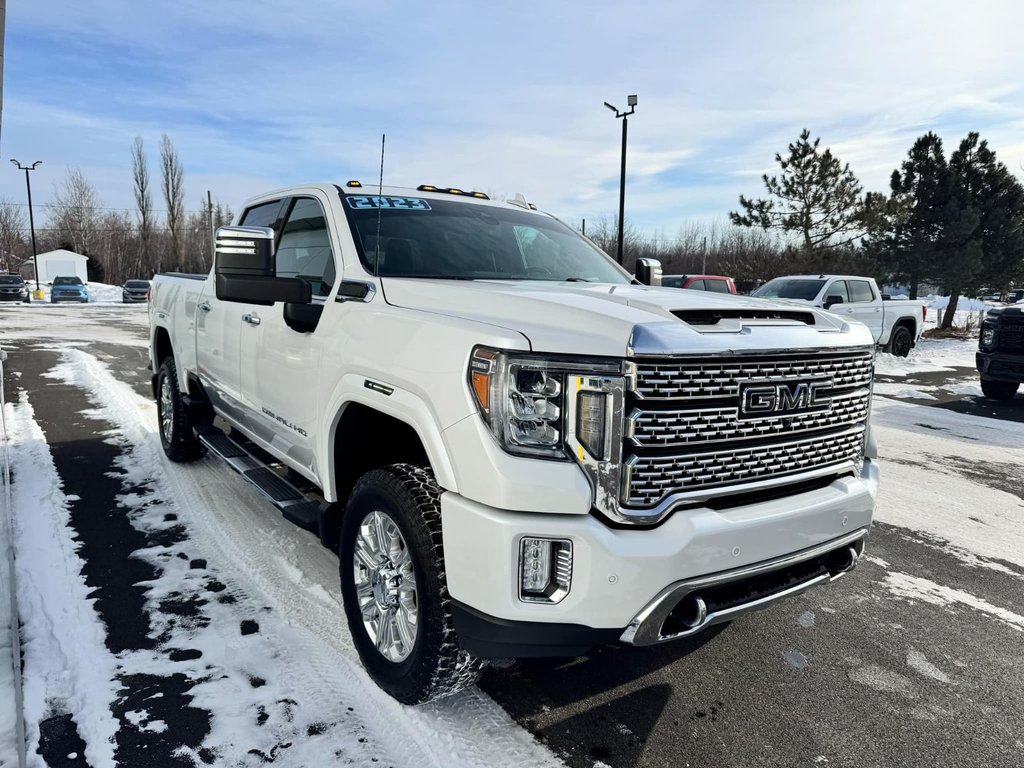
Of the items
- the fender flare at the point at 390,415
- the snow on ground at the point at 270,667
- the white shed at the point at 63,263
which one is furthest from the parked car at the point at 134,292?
the fender flare at the point at 390,415

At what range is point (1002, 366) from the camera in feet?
31.7

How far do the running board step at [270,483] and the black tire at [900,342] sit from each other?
15.3 m

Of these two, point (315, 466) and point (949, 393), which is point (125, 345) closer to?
point (315, 466)

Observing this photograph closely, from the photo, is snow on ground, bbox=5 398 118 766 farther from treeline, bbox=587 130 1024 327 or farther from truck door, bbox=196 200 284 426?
treeline, bbox=587 130 1024 327

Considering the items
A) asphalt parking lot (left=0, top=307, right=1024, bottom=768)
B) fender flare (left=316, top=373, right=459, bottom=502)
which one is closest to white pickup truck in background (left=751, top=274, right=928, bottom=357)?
asphalt parking lot (left=0, top=307, right=1024, bottom=768)

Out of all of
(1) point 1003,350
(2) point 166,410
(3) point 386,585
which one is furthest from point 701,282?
(3) point 386,585

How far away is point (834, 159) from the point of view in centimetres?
2839

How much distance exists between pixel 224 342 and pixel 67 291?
127 feet

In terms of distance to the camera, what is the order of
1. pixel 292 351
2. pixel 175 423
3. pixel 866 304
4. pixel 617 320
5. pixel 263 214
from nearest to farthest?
pixel 617 320 → pixel 292 351 → pixel 263 214 → pixel 175 423 → pixel 866 304

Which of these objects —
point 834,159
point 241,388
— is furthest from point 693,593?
point 834,159

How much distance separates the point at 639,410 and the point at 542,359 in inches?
12.9

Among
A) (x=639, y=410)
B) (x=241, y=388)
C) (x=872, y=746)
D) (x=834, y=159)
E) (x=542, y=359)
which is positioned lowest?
(x=872, y=746)

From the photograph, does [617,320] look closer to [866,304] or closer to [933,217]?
[866,304]

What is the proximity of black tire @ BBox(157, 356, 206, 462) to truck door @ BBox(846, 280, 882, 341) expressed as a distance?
13.2 m
